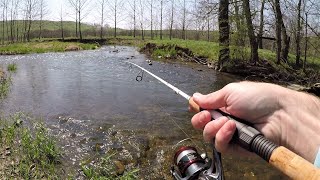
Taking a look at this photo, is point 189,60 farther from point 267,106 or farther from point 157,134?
point 267,106

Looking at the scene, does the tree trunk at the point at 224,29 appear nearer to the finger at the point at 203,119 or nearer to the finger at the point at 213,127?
the finger at the point at 203,119

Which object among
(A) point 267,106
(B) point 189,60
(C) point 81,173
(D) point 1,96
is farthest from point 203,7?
(A) point 267,106

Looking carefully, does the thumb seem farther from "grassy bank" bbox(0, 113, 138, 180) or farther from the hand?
"grassy bank" bbox(0, 113, 138, 180)

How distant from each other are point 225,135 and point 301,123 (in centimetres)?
67

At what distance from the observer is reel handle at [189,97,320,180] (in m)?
1.40

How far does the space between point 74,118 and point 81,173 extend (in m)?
3.62

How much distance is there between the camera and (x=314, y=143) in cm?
216

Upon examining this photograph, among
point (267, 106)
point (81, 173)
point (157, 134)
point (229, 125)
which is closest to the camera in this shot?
point (229, 125)

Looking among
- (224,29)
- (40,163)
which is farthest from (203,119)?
(224,29)

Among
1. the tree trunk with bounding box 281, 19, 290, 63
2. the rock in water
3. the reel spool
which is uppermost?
the tree trunk with bounding box 281, 19, 290, 63

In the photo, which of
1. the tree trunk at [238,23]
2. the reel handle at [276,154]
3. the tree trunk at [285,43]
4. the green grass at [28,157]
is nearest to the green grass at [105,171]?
the green grass at [28,157]

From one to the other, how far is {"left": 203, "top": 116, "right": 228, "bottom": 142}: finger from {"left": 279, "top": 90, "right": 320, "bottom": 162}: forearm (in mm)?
586

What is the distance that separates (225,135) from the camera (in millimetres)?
1890

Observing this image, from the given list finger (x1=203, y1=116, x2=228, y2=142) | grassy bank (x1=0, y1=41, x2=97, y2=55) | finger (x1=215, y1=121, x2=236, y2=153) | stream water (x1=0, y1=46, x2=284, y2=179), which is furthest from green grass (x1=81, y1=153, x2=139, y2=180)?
grassy bank (x1=0, y1=41, x2=97, y2=55)
